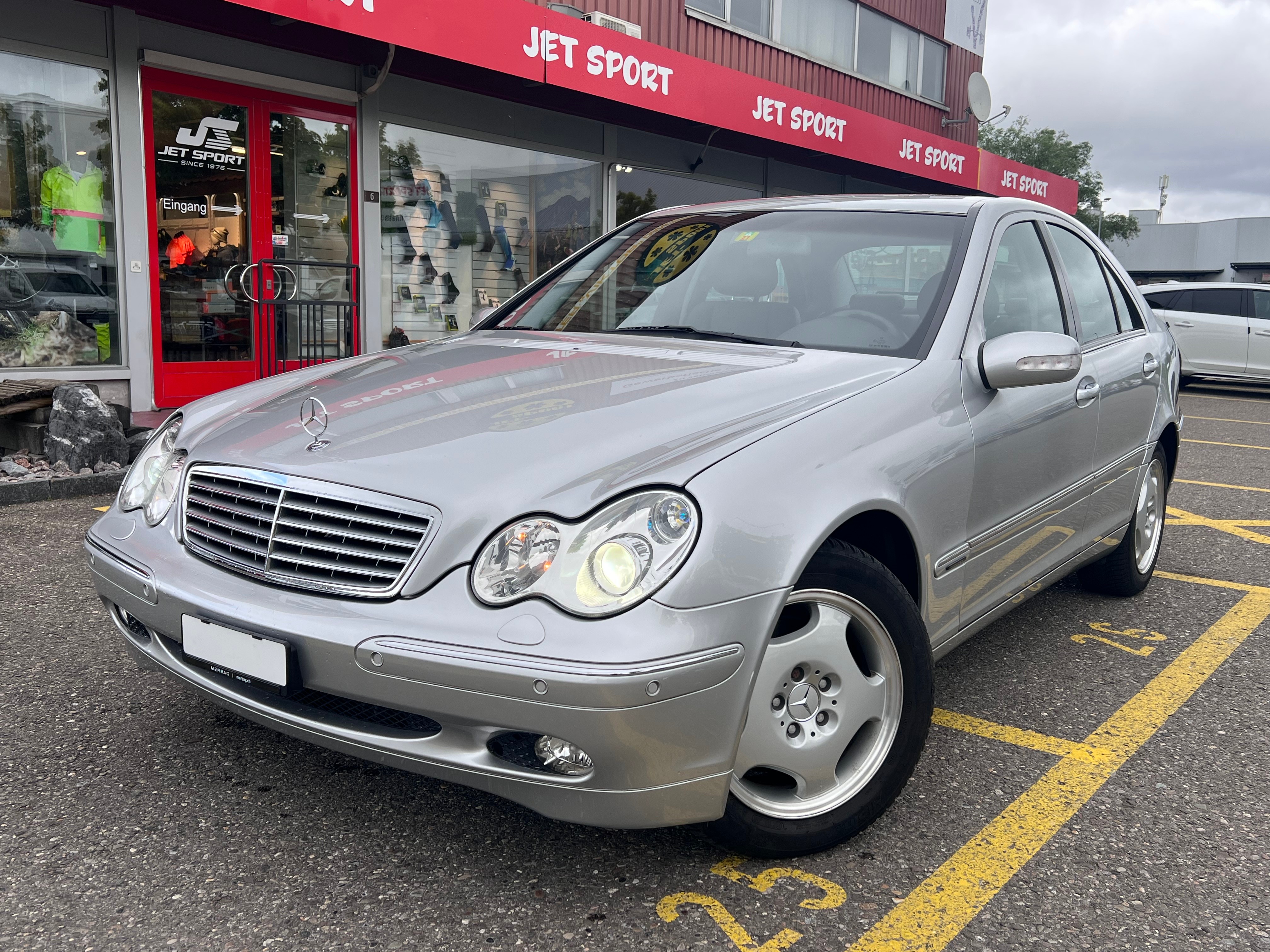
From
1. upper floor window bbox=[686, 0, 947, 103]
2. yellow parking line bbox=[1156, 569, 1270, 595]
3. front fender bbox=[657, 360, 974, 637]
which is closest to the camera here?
front fender bbox=[657, 360, 974, 637]

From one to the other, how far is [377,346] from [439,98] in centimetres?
229

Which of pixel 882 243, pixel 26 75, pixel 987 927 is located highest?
pixel 26 75

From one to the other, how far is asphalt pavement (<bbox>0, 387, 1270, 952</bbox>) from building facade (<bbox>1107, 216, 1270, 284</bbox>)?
43.6 metres

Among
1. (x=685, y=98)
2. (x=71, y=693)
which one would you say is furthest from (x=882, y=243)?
(x=685, y=98)

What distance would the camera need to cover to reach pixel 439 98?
9.34 meters

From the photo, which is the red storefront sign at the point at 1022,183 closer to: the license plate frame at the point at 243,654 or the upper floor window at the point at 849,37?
the upper floor window at the point at 849,37

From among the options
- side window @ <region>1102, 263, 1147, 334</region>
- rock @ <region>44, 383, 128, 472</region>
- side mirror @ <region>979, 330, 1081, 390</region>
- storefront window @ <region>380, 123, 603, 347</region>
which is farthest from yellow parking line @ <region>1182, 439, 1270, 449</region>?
rock @ <region>44, 383, 128, 472</region>

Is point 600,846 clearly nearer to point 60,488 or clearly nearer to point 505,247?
point 60,488

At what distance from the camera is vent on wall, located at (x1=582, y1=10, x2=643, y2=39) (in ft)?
32.2

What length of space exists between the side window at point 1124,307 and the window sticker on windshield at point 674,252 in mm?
1678

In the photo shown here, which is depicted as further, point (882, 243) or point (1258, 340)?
point (1258, 340)

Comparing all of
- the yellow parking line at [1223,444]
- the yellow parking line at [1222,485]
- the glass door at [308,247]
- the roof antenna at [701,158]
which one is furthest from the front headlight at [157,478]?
the roof antenna at [701,158]

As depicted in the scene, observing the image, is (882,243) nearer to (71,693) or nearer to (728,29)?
(71,693)

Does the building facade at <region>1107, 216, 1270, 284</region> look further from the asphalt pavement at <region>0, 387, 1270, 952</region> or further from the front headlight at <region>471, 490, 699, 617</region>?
the front headlight at <region>471, 490, 699, 617</region>
